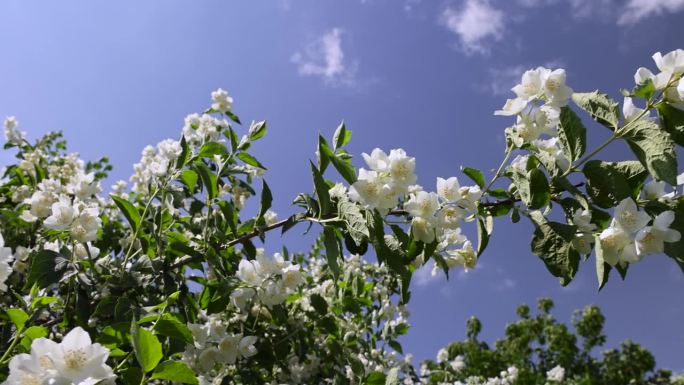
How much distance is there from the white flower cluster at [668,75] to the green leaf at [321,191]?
895 mm

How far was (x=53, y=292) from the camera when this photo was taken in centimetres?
240

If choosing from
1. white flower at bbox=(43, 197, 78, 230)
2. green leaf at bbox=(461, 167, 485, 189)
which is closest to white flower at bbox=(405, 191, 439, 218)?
green leaf at bbox=(461, 167, 485, 189)

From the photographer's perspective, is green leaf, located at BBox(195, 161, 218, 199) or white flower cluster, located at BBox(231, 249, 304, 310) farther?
white flower cluster, located at BBox(231, 249, 304, 310)

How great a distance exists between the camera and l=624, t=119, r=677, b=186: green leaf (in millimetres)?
1242

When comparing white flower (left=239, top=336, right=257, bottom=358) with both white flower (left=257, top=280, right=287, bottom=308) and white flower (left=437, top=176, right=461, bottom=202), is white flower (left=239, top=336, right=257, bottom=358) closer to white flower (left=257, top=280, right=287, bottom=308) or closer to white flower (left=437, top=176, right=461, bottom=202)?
white flower (left=257, top=280, right=287, bottom=308)

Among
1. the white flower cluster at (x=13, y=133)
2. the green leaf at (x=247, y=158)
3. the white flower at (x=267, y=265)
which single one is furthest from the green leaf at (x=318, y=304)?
the white flower cluster at (x=13, y=133)

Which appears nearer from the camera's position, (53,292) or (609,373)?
(53,292)

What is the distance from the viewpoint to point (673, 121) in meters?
1.33

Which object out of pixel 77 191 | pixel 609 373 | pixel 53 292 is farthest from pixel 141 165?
pixel 609 373

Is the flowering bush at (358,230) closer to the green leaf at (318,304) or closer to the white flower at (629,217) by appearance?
the white flower at (629,217)

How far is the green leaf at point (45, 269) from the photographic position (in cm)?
159

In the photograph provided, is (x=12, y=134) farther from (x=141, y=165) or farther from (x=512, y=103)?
(x=512, y=103)

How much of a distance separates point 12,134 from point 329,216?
156 inches

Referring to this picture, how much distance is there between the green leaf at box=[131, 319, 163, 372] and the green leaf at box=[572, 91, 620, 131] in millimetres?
1282
